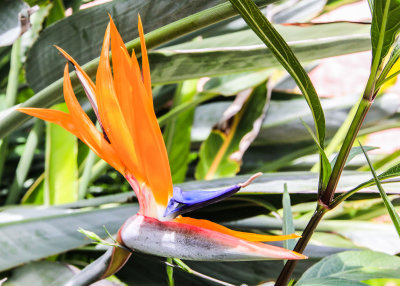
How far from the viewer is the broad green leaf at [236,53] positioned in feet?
1.67

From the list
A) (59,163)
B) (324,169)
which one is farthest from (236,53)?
(59,163)

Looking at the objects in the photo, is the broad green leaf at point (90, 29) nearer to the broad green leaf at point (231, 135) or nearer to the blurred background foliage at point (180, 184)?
the blurred background foliage at point (180, 184)

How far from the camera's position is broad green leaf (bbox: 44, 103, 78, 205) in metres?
0.71

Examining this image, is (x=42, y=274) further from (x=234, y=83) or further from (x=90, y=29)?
(x=234, y=83)

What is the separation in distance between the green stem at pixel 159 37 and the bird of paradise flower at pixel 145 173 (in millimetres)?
115

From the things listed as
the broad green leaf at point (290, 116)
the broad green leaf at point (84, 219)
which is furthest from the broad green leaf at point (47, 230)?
the broad green leaf at point (290, 116)

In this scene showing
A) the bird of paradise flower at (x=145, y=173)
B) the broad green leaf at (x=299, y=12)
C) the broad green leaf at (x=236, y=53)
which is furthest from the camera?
the broad green leaf at (x=299, y=12)

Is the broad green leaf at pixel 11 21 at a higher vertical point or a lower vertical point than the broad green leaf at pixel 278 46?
higher

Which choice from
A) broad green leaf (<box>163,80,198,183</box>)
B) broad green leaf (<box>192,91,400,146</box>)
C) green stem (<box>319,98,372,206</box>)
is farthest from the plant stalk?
broad green leaf (<box>192,91,400,146</box>)

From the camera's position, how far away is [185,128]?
0.90 meters

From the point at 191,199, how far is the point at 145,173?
0.12 feet

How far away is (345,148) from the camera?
31 centimetres

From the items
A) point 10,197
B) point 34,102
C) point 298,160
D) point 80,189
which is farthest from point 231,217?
point 298,160

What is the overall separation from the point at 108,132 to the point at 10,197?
0.58 metres
